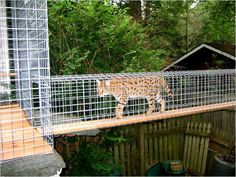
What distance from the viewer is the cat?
3.70 metres

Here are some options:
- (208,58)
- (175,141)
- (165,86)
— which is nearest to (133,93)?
(165,86)

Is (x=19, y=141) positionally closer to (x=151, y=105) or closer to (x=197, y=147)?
(x=151, y=105)

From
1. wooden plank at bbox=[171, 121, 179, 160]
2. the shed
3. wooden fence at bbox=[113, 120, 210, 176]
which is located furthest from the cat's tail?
the shed

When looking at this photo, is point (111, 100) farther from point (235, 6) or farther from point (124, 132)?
point (235, 6)

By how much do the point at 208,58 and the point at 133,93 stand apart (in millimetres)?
3934

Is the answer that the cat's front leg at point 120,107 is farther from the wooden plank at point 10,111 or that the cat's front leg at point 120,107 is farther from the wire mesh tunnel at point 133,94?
the wooden plank at point 10,111

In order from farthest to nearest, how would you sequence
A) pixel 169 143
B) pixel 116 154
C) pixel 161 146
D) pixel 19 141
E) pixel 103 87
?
pixel 169 143 → pixel 161 146 → pixel 116 154 → pixel 103 87 → pixel 19 141

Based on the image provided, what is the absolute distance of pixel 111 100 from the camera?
4148 mm

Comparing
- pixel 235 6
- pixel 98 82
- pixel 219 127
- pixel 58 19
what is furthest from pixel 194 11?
pixel 98 82

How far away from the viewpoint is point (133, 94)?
3.87 meters

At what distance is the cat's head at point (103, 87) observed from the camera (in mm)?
3669

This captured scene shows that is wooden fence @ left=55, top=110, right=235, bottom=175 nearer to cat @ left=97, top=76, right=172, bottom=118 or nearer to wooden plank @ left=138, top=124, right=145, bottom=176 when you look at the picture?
wooden plank @ left=138, top=124, right=145, bottom=176

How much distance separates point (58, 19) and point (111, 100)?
5.44ft

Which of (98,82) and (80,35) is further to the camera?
(80,35)
